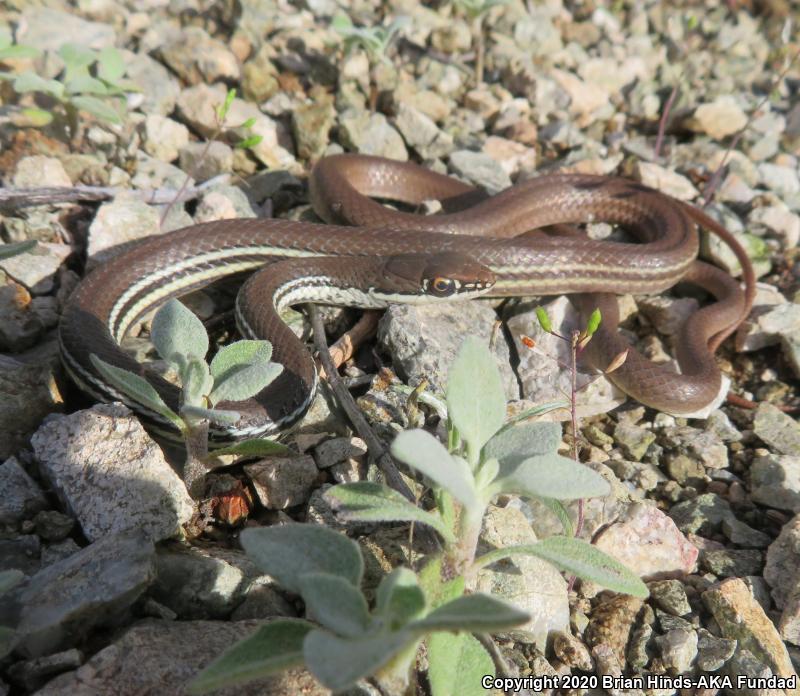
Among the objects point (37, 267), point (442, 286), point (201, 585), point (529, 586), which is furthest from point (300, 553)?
point (37, 267)

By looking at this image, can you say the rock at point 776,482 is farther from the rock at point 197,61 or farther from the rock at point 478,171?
the rock at point 197,61

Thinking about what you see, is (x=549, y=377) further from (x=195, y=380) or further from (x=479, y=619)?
(x=479, y=619)

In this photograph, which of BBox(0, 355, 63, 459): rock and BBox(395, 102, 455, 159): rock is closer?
BBox(0, 355, 63, 459): rock

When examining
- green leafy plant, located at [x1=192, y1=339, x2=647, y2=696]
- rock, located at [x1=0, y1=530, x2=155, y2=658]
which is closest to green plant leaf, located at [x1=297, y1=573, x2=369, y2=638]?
green leafy plant, located at [x1=192, y1=339, x2=647, y2=696]

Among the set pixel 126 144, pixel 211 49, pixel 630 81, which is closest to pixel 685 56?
pixel 630 81

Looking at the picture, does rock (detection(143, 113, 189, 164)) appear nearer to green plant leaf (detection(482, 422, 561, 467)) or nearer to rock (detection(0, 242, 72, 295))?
rock (detection(0, 242, 72, 295))

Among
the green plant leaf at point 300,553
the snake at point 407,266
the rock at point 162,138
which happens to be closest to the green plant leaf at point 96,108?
the rock at point 162,138

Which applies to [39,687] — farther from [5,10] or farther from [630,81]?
[630,81]
